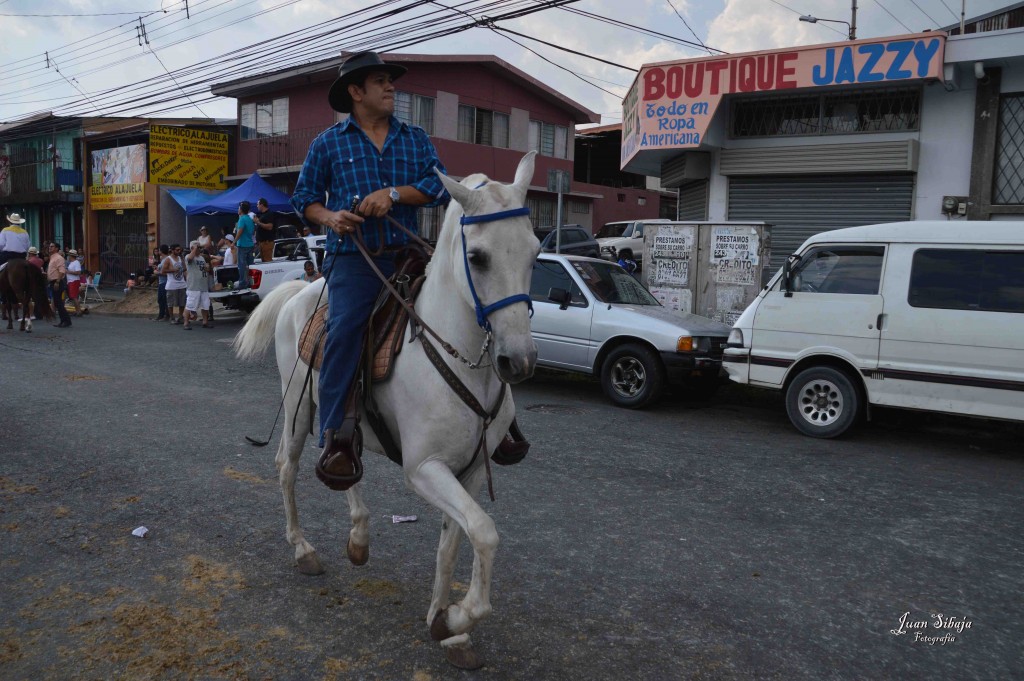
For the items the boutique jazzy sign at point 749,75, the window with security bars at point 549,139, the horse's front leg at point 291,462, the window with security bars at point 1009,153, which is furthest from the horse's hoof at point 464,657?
the window with security bars at point 549,139

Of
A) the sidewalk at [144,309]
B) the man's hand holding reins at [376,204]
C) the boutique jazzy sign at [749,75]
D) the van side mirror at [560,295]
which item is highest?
the boutique jazzy sign at [749,75]

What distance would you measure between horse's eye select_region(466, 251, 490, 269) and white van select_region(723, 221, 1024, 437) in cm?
651

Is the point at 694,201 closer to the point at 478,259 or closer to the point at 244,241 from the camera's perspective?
the point at 244,241

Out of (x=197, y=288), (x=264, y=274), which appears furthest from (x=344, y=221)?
(x=197, y=288)

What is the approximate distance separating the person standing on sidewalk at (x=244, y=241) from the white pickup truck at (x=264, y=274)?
23cm

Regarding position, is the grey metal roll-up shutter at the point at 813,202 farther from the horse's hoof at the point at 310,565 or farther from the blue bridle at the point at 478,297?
the blue bridle at the point at 478,297

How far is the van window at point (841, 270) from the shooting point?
8.34m

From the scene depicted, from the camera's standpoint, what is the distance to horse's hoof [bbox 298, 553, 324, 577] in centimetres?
429

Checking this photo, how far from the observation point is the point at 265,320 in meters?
5.30

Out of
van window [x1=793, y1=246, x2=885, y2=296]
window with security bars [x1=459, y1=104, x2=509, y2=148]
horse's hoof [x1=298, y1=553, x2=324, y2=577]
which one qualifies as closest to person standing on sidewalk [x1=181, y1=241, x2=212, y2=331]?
van window [x1=793, y1=246, x2=885, y2=296]

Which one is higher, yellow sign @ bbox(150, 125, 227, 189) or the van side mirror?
yellow sign @ bbox(150, 125, 227, 189)

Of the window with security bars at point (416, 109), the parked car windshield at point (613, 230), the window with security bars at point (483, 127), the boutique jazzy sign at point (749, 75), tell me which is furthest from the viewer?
the window with security bars at point (483, 127)

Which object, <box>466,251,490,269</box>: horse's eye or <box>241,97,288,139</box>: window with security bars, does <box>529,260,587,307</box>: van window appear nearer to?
<box>466,251,490,269</box>: horse's eye

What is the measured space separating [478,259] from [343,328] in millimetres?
989
